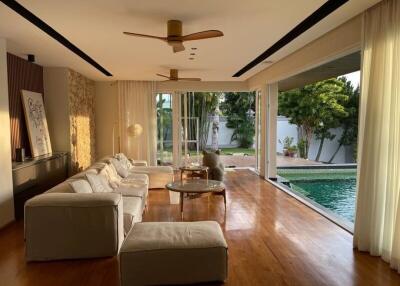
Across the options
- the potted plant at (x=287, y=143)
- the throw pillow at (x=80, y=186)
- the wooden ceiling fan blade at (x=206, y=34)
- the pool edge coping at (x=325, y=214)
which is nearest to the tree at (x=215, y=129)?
the potted plant at (x=287, y=143)

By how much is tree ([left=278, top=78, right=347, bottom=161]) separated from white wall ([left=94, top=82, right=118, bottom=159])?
647 cm

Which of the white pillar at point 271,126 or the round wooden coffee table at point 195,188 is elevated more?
the white pillar at point 271,126

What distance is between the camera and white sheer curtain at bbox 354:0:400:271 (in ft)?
9.41

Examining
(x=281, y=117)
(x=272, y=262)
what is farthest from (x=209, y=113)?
(x=272, y=262)

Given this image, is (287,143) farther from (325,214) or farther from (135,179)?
(135,179)

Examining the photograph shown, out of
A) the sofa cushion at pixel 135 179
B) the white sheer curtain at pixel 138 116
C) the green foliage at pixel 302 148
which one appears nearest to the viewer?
the sofa cushion at pixel 135 179

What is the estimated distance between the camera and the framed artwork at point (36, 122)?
5.43 metres

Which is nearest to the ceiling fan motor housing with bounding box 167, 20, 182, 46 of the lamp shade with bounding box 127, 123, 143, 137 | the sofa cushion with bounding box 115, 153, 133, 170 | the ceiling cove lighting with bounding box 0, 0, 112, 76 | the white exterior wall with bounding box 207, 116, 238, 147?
the ceiling cove lighting with bounding box 0, 0, 112, 76

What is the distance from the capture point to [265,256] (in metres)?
3.15

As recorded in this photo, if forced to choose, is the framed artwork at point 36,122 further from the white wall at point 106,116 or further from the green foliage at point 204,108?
the green foliage at point 204,108

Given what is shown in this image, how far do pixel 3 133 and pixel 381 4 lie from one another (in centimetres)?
474

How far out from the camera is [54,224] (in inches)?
118

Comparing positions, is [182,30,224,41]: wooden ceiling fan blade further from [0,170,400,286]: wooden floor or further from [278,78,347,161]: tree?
[278,78,347,161]: tree

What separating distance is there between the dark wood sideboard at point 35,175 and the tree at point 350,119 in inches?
374
